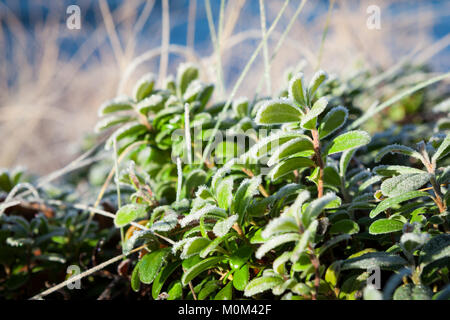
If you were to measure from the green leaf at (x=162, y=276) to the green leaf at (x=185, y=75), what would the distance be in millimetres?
509

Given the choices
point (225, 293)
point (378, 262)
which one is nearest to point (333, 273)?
point (378, 262)

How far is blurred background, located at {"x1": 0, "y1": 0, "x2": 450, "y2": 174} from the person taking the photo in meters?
2.53

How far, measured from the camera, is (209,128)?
931 millimetres

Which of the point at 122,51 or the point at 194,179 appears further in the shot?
the point at 122,51

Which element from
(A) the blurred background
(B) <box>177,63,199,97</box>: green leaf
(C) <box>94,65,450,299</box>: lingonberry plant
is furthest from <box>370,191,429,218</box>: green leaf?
(A) the blurred background

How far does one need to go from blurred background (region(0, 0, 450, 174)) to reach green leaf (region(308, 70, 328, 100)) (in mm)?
1232

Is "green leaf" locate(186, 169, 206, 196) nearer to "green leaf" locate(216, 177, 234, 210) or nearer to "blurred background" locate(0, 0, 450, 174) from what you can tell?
"green leaf" locate(216, 177, 234, 210)

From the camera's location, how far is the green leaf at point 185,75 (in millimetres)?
1046

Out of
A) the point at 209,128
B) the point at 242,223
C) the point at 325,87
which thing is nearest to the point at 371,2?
the point at 325,87

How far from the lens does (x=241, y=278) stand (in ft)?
2.10

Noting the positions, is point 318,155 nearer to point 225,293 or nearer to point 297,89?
point 297,89

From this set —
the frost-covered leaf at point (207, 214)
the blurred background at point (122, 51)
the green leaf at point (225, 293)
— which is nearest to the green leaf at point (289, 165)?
the frost-covered leaf at point (207, 214)

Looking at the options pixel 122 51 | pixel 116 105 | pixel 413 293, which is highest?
pixel 122 51

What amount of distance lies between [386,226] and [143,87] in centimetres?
67
